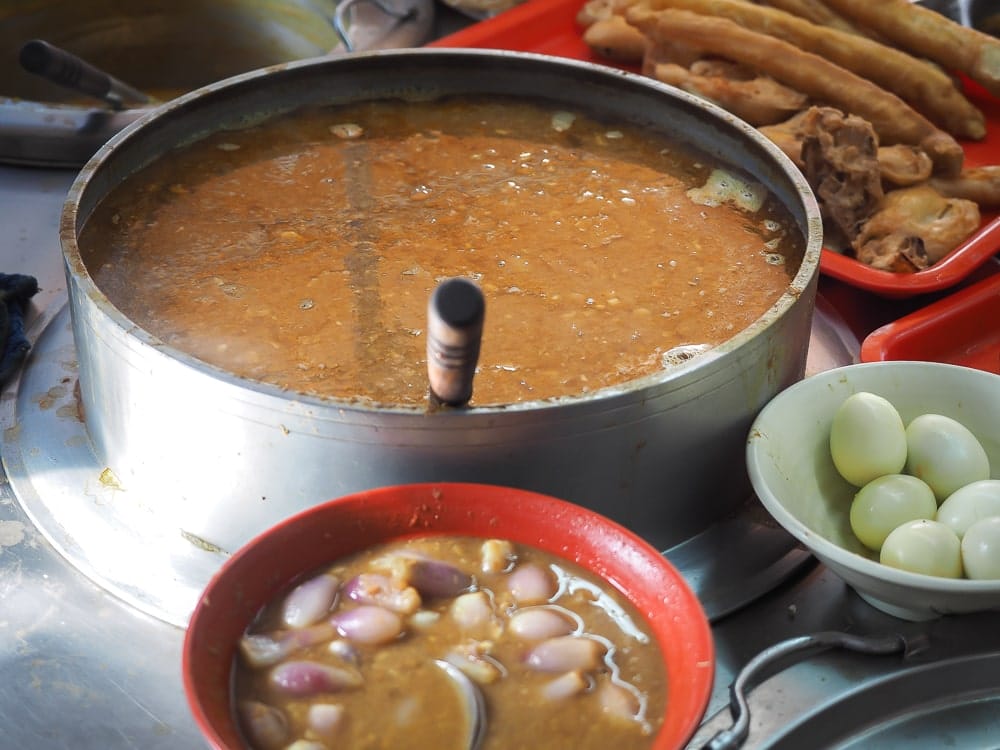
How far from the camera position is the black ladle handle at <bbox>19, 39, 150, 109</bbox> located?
81.8 inches

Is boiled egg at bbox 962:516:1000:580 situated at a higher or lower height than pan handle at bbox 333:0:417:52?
higher

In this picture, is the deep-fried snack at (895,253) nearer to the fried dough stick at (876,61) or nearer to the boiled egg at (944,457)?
the fried dough stick at (876,61)

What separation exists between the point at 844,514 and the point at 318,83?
116cm

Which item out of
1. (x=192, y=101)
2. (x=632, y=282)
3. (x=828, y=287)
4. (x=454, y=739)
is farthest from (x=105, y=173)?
(x=828, y=287)

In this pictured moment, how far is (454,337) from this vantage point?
3.41 ft

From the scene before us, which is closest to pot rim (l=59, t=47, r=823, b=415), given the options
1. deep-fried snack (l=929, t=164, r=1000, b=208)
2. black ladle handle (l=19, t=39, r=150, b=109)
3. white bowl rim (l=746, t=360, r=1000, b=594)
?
white bowl rim (l=746, t=360, r=1000, b=594)

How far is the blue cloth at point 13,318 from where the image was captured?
169 centimetres

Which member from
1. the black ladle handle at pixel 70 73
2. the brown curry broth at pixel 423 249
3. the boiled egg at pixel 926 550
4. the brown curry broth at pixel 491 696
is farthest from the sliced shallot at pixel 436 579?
the black ladle handle at pixel 70 73

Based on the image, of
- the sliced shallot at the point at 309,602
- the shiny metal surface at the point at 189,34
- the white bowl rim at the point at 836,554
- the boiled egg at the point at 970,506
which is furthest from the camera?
the shiny metal surface at the point at 189,34

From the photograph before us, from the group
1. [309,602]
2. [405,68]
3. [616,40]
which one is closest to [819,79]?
[616,40]

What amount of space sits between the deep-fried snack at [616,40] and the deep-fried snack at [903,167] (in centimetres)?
68

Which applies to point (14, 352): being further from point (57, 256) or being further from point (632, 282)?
point (632, 282)

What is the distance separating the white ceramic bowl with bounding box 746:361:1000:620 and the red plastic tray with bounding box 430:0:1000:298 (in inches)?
17.1

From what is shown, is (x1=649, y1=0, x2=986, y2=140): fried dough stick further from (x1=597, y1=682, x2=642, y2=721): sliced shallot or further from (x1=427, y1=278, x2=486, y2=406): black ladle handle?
→ (x1=597, y1=682, x2=642, y2=721): sliced shallot
